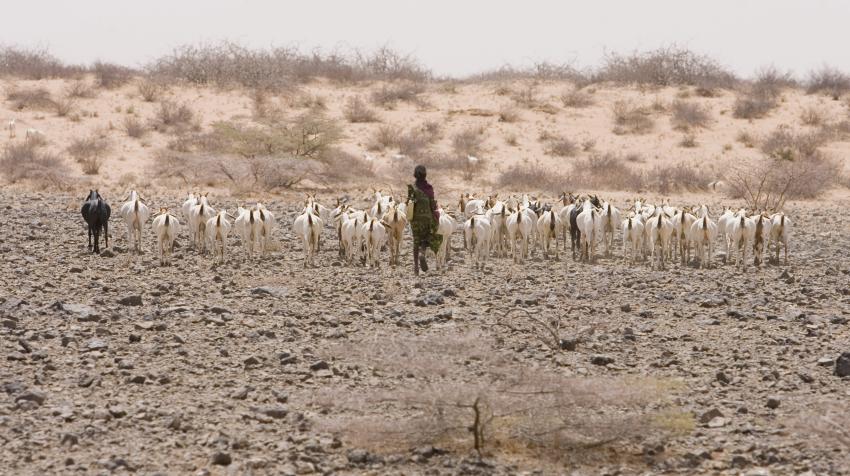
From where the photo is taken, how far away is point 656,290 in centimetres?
1367

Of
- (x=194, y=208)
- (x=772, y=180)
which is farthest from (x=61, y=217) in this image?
(x=772, y=180)

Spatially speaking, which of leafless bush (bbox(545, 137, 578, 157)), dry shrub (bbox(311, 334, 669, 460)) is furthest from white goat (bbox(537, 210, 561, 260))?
leafless bush (bbox(545, 137, 578, 157))

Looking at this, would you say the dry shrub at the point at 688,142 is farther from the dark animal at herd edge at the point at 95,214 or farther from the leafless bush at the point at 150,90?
the dark animal at herd edge at the point at 95,214

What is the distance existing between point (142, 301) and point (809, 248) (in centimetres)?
1152

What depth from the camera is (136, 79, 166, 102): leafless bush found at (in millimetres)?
40219

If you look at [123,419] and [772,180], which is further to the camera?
[772,180]

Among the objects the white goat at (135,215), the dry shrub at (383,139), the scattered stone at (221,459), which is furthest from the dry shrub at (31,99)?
the scattered stone at (221,459)

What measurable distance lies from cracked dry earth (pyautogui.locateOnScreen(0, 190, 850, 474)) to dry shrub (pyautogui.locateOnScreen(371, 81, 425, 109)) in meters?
25.1

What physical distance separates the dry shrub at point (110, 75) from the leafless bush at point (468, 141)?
45.9ft

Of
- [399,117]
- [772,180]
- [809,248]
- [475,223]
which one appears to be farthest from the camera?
[399,117]

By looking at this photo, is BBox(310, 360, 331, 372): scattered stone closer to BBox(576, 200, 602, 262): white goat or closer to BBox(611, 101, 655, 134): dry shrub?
BBox(576, 200, 602, 262): white goat

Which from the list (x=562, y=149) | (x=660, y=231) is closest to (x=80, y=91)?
(x=562, y=149)

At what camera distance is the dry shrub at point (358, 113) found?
128 ft

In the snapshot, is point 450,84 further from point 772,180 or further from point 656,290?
point 656,290
